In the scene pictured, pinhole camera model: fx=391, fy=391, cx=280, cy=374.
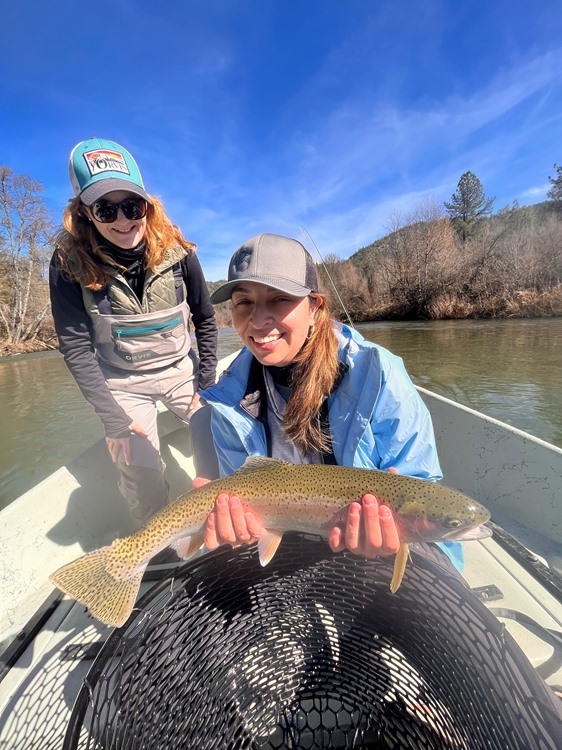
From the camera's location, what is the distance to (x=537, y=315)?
93.4 ft

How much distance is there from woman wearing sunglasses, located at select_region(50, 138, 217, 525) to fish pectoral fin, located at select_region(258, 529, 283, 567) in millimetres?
1759

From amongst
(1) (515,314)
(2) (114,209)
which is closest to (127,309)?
(2) (114,209)

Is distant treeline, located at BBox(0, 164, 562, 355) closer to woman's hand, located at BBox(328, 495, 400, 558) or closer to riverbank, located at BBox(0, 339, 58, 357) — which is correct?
riverbank, located at BBox(0, 339, 58, 357)

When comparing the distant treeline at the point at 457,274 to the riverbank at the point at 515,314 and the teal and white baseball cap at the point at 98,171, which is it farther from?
the teal and white baseball cap at the point at 98,171

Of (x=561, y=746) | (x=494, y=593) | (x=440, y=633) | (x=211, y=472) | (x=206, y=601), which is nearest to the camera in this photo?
(x=561, y=746)

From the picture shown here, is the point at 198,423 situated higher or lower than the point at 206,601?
higher

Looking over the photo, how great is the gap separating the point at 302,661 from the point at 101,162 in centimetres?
325

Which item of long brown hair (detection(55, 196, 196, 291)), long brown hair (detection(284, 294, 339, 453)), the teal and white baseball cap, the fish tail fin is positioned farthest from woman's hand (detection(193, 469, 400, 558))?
the teal and white baseball cap

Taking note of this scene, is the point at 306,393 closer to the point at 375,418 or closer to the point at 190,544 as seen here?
the point at 375,418

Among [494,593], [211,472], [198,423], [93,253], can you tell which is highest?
[93,253]

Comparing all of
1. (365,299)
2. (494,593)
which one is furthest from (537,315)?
(494,593)

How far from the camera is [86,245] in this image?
2.85 meters

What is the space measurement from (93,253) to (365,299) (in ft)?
142

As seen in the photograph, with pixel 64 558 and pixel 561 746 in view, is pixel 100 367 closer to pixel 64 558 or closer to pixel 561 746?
pixel 64 558
